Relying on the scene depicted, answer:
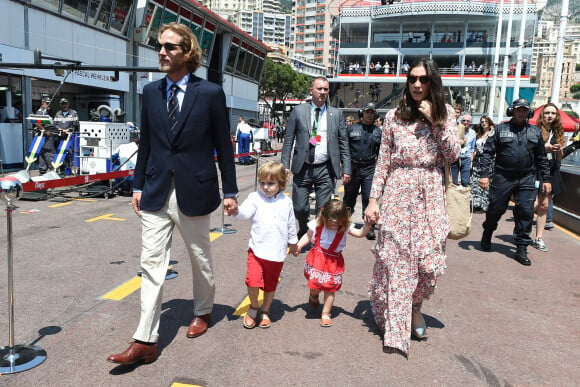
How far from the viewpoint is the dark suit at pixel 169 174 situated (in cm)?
308

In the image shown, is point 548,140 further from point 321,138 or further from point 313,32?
point 313,32

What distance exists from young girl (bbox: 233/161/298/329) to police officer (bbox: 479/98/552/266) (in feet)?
11.5

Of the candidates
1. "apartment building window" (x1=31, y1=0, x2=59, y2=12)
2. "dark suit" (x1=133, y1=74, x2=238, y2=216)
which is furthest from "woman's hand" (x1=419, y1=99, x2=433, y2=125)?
"apartment building window" (x1=31, y1=0, x2=59, y2=12)

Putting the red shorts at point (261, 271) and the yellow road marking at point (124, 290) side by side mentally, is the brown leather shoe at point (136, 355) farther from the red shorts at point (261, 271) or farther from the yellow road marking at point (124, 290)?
the yellow road marking at point (124, 290)

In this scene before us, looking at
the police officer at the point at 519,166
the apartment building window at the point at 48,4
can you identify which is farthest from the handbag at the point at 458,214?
the apartment building window at the point at 48,4

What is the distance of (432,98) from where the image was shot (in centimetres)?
333

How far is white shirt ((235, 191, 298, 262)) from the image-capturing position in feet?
12.0

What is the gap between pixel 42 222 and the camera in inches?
288

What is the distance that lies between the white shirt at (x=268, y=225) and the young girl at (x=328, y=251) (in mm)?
213

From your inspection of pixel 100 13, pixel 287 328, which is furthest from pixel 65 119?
pixel 287 328

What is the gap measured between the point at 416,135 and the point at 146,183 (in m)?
1.94

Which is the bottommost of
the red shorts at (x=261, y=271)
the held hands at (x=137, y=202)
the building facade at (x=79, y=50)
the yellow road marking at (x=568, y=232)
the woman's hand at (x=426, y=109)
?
the yellow road marking at (x=568, y=232)

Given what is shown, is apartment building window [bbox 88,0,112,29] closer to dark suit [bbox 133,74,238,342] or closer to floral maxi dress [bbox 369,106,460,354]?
dark suit [bbox 133,74,238,342]

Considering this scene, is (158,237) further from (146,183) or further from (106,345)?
(106,345)
